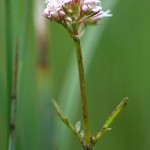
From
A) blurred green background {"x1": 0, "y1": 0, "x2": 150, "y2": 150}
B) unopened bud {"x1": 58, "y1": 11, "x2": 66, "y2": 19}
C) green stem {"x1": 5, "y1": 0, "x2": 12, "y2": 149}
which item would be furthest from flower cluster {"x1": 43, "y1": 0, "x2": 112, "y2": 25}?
blurred green background {"x1": 0, "y1": 0, "x2": 150, "y2": 150}

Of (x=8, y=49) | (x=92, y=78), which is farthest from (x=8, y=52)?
(x=92, y=78)

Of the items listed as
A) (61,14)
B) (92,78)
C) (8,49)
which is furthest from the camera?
(92,78)

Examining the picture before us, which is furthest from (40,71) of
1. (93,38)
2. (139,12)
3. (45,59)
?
(139,12)

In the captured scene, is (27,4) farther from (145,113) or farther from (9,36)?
(145,113)

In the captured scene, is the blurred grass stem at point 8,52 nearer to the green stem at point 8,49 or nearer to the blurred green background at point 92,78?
the green stem at point 8,49

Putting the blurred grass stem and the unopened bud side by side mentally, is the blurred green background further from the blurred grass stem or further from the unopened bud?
the unopened bud

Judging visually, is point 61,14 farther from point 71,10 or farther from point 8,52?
point 8,52
